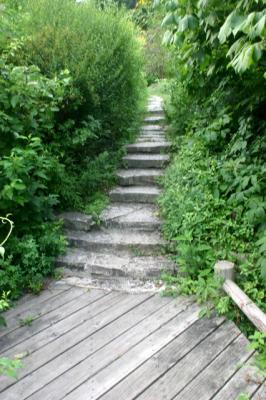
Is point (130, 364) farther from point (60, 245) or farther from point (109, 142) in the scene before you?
point (109, 142)

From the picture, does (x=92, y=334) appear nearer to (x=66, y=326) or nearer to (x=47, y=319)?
(x=66, y=326)

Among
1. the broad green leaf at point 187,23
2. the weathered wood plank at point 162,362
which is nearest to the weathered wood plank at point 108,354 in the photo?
the weathered wood plank at point 162,362

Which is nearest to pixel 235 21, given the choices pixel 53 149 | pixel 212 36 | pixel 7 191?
pixel 212 36

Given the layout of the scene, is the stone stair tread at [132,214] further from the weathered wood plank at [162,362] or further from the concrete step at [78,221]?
the weathered wood plank at [162,362]

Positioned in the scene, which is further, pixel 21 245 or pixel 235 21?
pixel 21 245

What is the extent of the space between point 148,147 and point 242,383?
3577 mm

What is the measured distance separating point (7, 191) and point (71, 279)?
3.55ft

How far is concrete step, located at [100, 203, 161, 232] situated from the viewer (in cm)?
424

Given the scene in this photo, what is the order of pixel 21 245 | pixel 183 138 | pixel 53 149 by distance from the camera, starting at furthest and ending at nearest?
pixel 183 138 → pixel 53 149 → pixel 21 245

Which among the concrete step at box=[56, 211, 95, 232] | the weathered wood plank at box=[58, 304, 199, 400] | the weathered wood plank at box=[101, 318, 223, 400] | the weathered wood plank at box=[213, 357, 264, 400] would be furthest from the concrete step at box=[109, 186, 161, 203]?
the weathered wood plank at box=[213, 357, 264, 400]

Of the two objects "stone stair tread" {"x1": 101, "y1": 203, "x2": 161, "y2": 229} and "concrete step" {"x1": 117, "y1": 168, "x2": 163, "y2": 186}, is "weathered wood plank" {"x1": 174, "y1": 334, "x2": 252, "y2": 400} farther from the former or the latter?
"concrete step" {"x1": 117, "y1": 168, "x2": 163, "y2": 186}

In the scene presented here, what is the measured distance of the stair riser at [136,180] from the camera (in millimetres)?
4938

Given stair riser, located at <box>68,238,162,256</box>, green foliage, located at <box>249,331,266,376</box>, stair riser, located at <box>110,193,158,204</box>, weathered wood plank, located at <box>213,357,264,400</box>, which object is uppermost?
stair riser, located at <box>110,193,158,204</box>

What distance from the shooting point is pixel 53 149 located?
455cm
